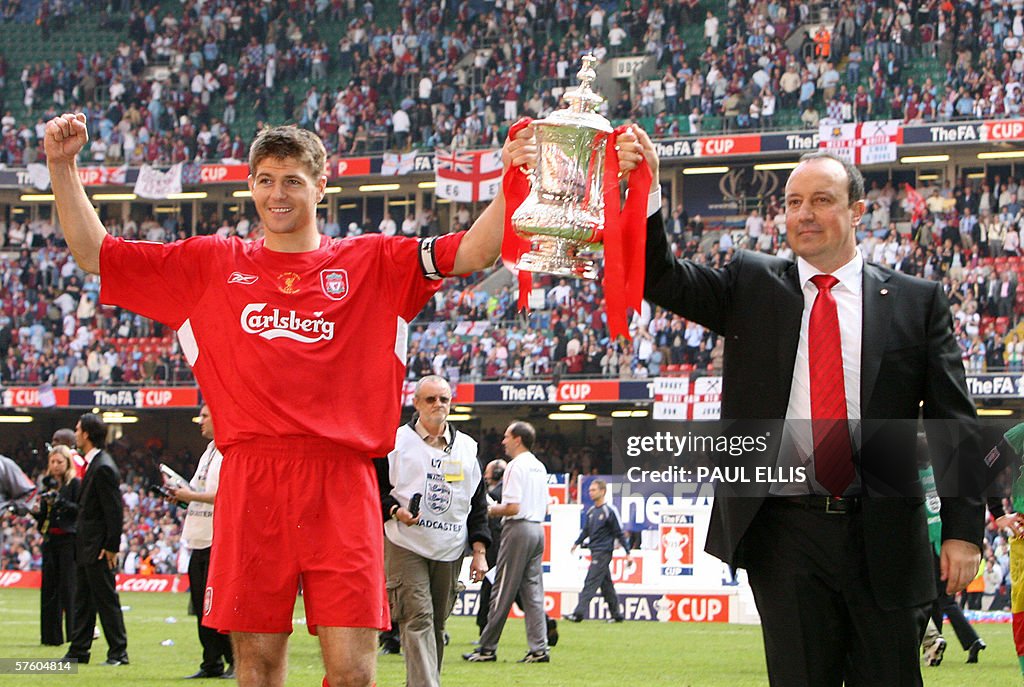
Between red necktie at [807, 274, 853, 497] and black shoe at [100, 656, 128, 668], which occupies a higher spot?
red necktie at [807, 274, 853, 497]

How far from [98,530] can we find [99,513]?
0.14m

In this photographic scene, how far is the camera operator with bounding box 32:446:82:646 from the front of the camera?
15258 millimetres

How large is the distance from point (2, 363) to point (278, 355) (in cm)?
3755

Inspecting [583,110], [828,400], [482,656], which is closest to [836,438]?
[828,400]

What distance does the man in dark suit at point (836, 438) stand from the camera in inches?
191

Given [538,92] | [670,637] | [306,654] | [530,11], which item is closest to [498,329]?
[538,92]

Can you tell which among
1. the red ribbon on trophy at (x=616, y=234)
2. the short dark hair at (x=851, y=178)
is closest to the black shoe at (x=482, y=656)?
the red ribbon on trophy at (x=616, y=234)

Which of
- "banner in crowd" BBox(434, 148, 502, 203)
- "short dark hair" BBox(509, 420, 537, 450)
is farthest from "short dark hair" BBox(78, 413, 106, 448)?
"banner in crowd" BBox(434, 148, 502, 203)

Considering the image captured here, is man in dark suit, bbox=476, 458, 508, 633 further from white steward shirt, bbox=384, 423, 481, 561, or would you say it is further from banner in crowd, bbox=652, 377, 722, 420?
banner in crowd, bbox=652, 377, 722, 420

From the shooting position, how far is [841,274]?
5.14 m

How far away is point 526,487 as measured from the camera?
1463cm

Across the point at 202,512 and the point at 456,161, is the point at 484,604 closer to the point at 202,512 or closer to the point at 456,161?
the point at 202,512

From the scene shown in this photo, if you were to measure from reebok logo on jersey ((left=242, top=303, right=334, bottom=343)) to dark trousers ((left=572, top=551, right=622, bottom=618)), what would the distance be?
1519 centimetres

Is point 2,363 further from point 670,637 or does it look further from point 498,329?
point 670,637
